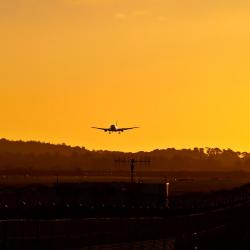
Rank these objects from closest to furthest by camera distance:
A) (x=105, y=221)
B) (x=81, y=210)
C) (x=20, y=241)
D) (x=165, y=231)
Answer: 1. (x=20, y=241)
2. (x=105, y=221)
3. (x=165, y=231)
4. (x=81, y=210)

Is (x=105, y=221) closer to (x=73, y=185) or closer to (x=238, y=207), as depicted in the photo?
(x=238, y=207)

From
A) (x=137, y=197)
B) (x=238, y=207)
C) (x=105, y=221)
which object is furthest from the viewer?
(x=137, y=197)

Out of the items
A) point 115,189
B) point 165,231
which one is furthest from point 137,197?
point 165,231

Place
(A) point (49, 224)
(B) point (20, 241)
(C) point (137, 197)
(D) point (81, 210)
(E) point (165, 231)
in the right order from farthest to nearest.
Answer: (C) point (137, 197) < (D) point (81, 210) < (E) point (165, 231) < (A) point (49, 224) < (B) point (20, 241)

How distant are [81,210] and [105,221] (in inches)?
860

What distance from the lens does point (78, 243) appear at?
48.2 meters

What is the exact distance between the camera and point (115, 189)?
13138cm

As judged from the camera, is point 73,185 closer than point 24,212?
No

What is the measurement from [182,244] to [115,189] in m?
81.4

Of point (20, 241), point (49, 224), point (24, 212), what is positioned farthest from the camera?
point (24, 212)

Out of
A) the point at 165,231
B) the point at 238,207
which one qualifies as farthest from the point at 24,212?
A: the point at 238,207

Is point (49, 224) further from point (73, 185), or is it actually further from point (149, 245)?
point (73, 185)

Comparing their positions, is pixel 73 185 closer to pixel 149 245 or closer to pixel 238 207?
pixel 238 207

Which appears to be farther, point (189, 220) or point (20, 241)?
point (189, 220)
